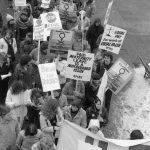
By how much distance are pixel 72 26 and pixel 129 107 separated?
3.43m

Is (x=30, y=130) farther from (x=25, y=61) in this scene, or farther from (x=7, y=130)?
(x=25, y=61)

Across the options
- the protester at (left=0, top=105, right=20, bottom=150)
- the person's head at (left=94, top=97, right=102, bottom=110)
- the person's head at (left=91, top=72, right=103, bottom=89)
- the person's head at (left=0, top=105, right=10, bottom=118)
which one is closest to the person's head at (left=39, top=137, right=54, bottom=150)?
the protester at (left=0, top=105, right=20, bottom=150)

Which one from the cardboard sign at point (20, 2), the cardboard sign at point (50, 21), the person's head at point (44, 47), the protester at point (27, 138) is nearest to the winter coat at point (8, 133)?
the protester at point (27, 138)

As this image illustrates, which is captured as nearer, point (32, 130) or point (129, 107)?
point (32, 130)

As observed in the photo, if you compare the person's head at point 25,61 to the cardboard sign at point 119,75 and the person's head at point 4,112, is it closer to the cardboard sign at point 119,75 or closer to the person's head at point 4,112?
the cardboard sign at point 119,75

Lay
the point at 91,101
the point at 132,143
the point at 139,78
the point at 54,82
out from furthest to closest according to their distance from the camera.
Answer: the point at 139,78 < the point at 91,101 < the point at 54,82 < the point at 132,143

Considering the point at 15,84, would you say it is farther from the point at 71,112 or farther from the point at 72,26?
the point at 72,26

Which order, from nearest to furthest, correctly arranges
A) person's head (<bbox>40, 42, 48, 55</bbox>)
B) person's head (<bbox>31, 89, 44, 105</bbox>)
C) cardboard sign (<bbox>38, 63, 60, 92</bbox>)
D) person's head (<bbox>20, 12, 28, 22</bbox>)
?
person's head (<bbox>31, 89, 44, 105</bbox>), cardboard sign (<bbox>38, 63, 60, 92</bbox>), person's head (<bbox>40, 42, 48, 55</bbox>), person's head (<bbox>20, 12, 28, 22</bbox>)

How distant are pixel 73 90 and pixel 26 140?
7.19ft

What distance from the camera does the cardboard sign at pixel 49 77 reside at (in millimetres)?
7193

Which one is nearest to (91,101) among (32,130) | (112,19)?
(32,130)

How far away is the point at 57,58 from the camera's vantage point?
878 cm

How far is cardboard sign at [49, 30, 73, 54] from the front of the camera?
8758 mm

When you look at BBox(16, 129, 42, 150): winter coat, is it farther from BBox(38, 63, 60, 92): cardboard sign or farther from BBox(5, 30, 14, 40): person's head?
BBox(5, 30, 14, 40): person's head
